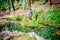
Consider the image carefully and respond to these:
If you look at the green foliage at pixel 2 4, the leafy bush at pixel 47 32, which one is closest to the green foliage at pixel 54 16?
the leafy bush at pixel 47 32

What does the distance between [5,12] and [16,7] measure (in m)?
0.29

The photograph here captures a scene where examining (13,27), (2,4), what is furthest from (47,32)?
(2,4)

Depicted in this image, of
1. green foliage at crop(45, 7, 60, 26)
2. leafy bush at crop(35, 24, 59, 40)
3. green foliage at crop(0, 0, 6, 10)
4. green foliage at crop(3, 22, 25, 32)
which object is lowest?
leafy bush at crop(35, 24, 59, 40)

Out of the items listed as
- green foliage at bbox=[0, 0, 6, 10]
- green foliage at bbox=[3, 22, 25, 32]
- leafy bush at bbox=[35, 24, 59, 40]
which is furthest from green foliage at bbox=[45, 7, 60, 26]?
green foliage at bbox=[0, 0, 6, 10]

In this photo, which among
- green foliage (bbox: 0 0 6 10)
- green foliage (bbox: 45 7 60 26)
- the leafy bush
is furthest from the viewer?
green foliage (bbox: 0 0 6 10)

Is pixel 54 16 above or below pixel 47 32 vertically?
above

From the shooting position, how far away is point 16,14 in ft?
15.2

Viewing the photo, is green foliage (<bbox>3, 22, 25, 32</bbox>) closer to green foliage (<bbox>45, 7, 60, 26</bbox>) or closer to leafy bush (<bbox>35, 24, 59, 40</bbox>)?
leafy bush (<bbox>35, 24, 59, 40</bbox>)

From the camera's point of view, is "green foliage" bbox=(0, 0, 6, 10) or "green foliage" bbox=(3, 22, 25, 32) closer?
"green foliage" bbox=(3, 22, 25, 32)

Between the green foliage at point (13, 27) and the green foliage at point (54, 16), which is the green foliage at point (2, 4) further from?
the green foliage at point (54, 16)

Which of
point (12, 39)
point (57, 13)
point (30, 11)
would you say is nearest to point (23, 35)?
point (12, 39)

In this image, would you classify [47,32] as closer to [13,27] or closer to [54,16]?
[54,16]

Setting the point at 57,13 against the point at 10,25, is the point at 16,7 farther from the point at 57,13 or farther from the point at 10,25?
the point at 57,13

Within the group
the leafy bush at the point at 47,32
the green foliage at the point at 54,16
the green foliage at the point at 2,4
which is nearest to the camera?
the leafy bush at the point at 47,32
